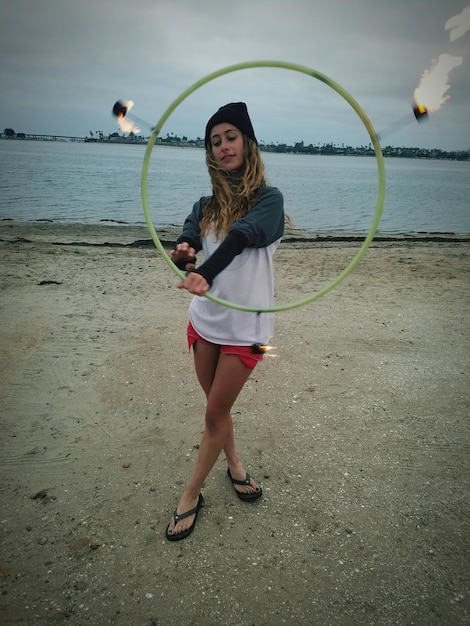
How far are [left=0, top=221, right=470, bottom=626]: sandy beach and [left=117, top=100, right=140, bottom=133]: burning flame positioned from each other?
2698 millimetres

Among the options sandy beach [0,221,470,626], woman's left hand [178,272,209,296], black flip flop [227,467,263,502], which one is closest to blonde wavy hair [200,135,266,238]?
woman's left hand [178,272,209,296]

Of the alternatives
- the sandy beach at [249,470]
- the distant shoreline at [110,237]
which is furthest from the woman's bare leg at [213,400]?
the distant shoreline at [110,237]

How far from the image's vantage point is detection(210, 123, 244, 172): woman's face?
235cm

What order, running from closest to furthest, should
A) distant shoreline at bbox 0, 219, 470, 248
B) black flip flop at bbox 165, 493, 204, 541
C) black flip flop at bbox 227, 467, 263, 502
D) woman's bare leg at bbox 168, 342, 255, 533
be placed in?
woman's bare leg at bbox 168, 342, 255, 533 → black flip flop at bbox 165, 493, 204, 541 → black flip flop at bbox 227, 467, 263, 502 → distant shoreline at bbox 0, 219, 470, 248

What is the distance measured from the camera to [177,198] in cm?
3077

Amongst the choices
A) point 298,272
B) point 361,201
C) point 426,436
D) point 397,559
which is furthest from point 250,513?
point 361,201

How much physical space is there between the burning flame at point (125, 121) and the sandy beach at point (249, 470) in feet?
8.85

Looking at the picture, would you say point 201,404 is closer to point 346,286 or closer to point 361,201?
point 346,286

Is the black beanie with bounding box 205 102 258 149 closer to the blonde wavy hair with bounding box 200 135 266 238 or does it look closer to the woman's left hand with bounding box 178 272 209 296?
the blonde wavy hair with bounding box 200 135 266 238

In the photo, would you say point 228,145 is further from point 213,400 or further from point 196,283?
point 213,400

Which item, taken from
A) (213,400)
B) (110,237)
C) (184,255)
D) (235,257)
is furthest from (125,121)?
(110,237)

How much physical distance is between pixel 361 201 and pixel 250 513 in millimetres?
35205

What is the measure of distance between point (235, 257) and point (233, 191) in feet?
1.41

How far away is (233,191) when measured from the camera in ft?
7.89
